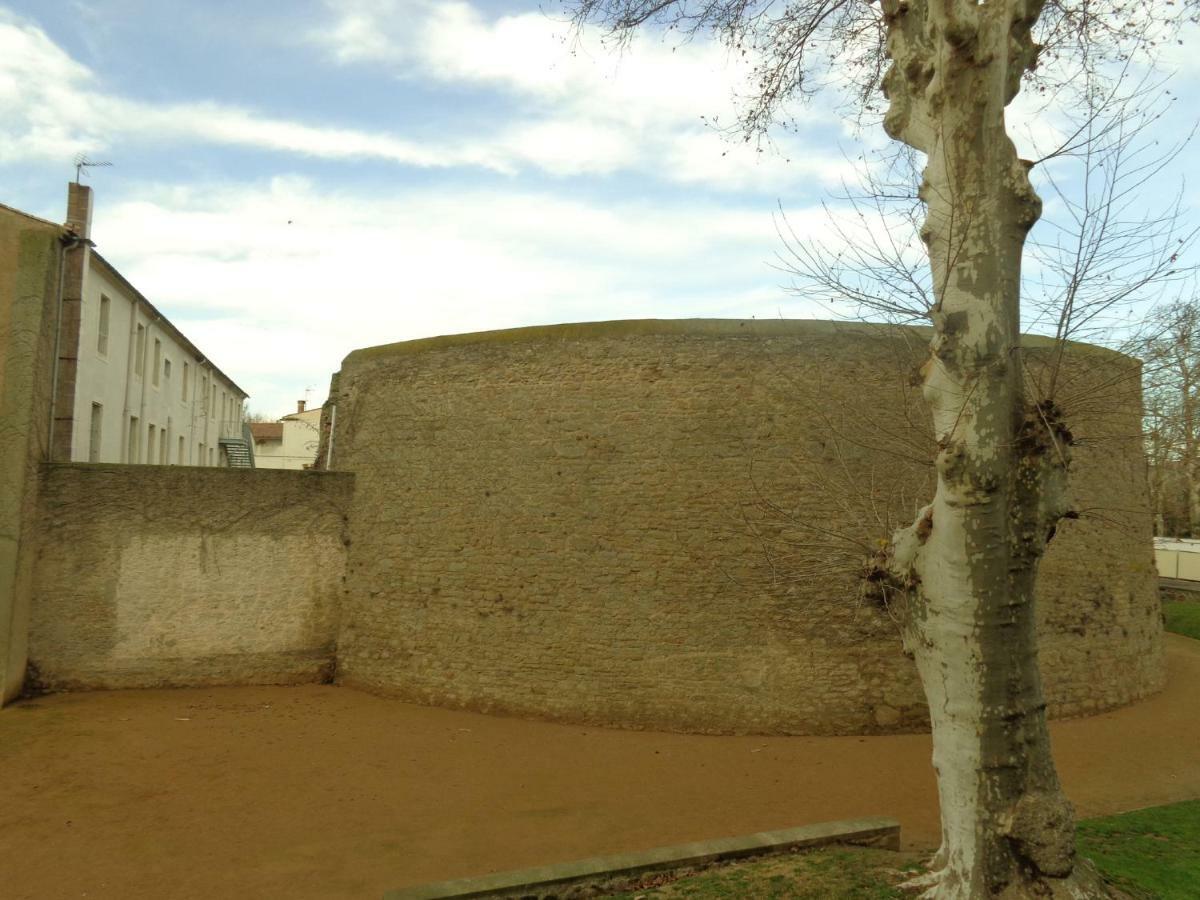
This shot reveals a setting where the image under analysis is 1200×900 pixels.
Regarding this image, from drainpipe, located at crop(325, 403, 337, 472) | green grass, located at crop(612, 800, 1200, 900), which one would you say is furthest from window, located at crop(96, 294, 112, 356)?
green grass, located at crop(612, 800, 1200, 900)

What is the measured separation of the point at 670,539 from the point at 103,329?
1350cm

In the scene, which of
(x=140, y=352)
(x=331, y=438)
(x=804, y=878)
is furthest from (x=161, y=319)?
(x=804, y=878)

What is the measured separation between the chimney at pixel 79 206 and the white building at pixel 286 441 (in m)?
21.2

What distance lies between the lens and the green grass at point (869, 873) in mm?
4918

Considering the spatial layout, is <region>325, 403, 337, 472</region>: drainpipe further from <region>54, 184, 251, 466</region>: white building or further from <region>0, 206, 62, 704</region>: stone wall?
<region>0, 206, 62, 704</region>: stone wall

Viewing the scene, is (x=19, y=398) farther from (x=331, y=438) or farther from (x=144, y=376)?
(x=144, y=376)

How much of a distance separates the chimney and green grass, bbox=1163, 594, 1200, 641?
22.8 meters

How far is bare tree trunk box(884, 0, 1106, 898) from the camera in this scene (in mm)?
4453

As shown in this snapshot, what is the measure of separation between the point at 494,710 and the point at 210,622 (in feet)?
14.0

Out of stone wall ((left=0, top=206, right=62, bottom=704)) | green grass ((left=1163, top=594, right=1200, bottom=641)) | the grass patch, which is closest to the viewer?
the grass patch

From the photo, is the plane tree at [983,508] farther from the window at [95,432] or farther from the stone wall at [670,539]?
the window at [95,432]

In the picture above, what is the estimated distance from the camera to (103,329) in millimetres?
16875

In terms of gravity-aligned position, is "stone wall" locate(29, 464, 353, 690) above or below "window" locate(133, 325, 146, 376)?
below

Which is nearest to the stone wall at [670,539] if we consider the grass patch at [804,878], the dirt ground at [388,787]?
the dirt ground at [388,787]
